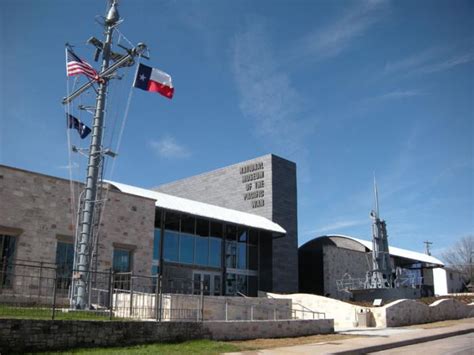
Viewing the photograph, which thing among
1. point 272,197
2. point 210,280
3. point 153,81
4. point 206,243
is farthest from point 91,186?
point 272,197

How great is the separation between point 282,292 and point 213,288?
570 cm

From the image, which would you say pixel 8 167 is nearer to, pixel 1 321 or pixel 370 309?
pixel 1 321

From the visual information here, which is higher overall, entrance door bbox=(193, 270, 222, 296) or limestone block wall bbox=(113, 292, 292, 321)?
entrance door bbox=(193, 270, 222, 296)

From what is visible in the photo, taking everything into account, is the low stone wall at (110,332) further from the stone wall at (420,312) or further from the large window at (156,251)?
the large window at (156,251)

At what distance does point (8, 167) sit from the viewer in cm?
1995

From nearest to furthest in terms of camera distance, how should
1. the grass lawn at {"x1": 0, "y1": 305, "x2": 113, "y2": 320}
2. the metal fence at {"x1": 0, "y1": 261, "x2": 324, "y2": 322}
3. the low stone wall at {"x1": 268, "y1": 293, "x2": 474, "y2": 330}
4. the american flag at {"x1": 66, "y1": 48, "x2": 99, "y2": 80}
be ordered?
the grass lawn at {"x1": 0, "y1": 305, "x2": 113, "y2": 320}, the metal fence at {"x1": 0, "y1": 261, "x2": 324, "y2": 322}, the american flag at {"x1": 66, "y1": 48, "x2": 99, "y2": 80}, the low stone wall at {"x1": 268, "y1": 293, "x2": 474, "y2": 330}

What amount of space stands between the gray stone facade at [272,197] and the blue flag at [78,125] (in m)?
16.6

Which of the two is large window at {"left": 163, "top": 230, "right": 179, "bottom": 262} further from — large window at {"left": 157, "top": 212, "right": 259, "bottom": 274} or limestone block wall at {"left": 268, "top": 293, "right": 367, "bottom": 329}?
limestone block wall at {"left": 268, "top": 293, "right": 367, "bottom": 329}

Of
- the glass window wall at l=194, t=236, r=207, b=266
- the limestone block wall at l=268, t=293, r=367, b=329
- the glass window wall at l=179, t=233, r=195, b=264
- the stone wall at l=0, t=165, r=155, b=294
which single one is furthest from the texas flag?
the limestone block wall at l=268, t=293, r=367, b=329

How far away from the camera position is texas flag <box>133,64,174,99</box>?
1930 centimetres

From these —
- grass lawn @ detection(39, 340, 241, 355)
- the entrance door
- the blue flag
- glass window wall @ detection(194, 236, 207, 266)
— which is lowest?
grass lawn @ detection(39, 340, 241, 355)

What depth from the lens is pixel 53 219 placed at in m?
21.0

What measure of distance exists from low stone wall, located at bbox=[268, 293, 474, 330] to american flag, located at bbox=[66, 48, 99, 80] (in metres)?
16.7

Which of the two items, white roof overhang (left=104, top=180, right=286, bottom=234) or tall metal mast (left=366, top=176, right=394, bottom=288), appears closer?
white roof overhang (left=104, top=180, right=286, bottom=234)
